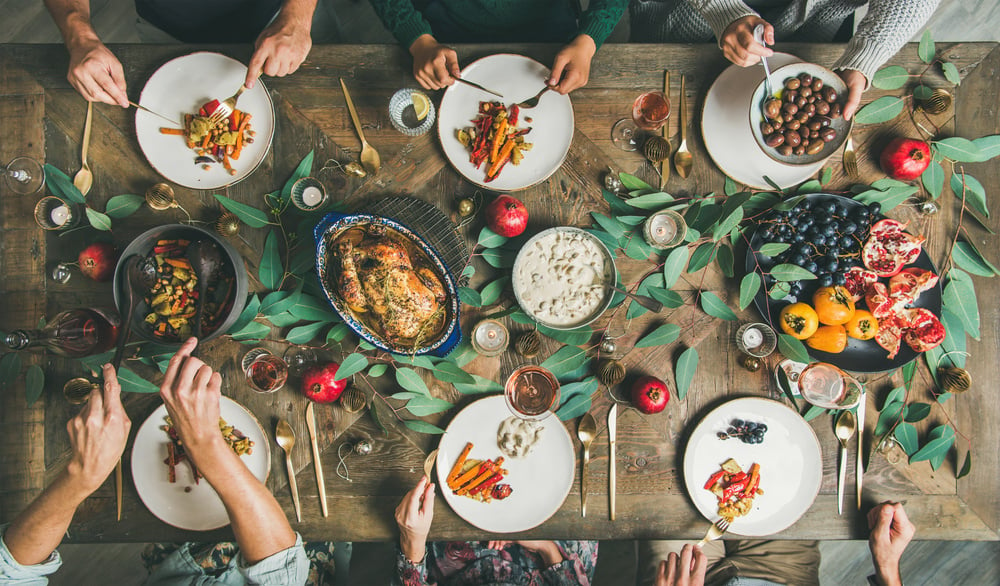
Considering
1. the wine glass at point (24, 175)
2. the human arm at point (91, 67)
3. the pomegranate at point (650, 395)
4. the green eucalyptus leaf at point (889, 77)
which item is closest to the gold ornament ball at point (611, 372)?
the pomegranate at point (650, 395)

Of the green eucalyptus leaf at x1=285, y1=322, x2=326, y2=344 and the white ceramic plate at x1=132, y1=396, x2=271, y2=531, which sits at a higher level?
the green eucalyptus leaf at x1=285, y1=322, x2=326, y2=344

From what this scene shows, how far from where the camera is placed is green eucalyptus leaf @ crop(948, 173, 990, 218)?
145 centimetres

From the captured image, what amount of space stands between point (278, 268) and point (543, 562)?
1.39 metres

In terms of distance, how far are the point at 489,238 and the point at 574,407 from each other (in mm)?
532

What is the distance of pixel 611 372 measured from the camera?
1.41m

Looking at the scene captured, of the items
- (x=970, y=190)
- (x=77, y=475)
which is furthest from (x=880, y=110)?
(x=77, y=475)

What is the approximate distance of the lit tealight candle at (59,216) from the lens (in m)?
1.42

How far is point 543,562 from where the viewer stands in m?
1.87

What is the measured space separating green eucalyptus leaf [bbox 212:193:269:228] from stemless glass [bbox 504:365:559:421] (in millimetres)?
830

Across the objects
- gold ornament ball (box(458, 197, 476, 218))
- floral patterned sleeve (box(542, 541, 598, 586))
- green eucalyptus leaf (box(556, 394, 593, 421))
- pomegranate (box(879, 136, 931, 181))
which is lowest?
floral patterned sleeve (box(542, 541, 598, 586))

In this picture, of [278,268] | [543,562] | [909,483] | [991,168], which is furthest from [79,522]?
[991,168]

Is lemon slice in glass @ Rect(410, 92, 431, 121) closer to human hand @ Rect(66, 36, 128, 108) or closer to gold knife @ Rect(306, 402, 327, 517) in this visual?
human hand @ Rect(66, 36, 128, 108)

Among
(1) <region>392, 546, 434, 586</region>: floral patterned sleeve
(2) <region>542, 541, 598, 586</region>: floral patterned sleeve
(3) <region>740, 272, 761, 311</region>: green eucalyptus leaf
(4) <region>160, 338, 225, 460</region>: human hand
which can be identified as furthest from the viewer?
(2) <region>542, 541, 598, 586</region>: floral patterned sleeve

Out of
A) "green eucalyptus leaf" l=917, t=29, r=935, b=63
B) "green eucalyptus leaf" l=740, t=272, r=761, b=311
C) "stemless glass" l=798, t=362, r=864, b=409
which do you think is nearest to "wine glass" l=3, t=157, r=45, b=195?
"green eucalyptus leaf" l=740, t=272, r=761, b=311
